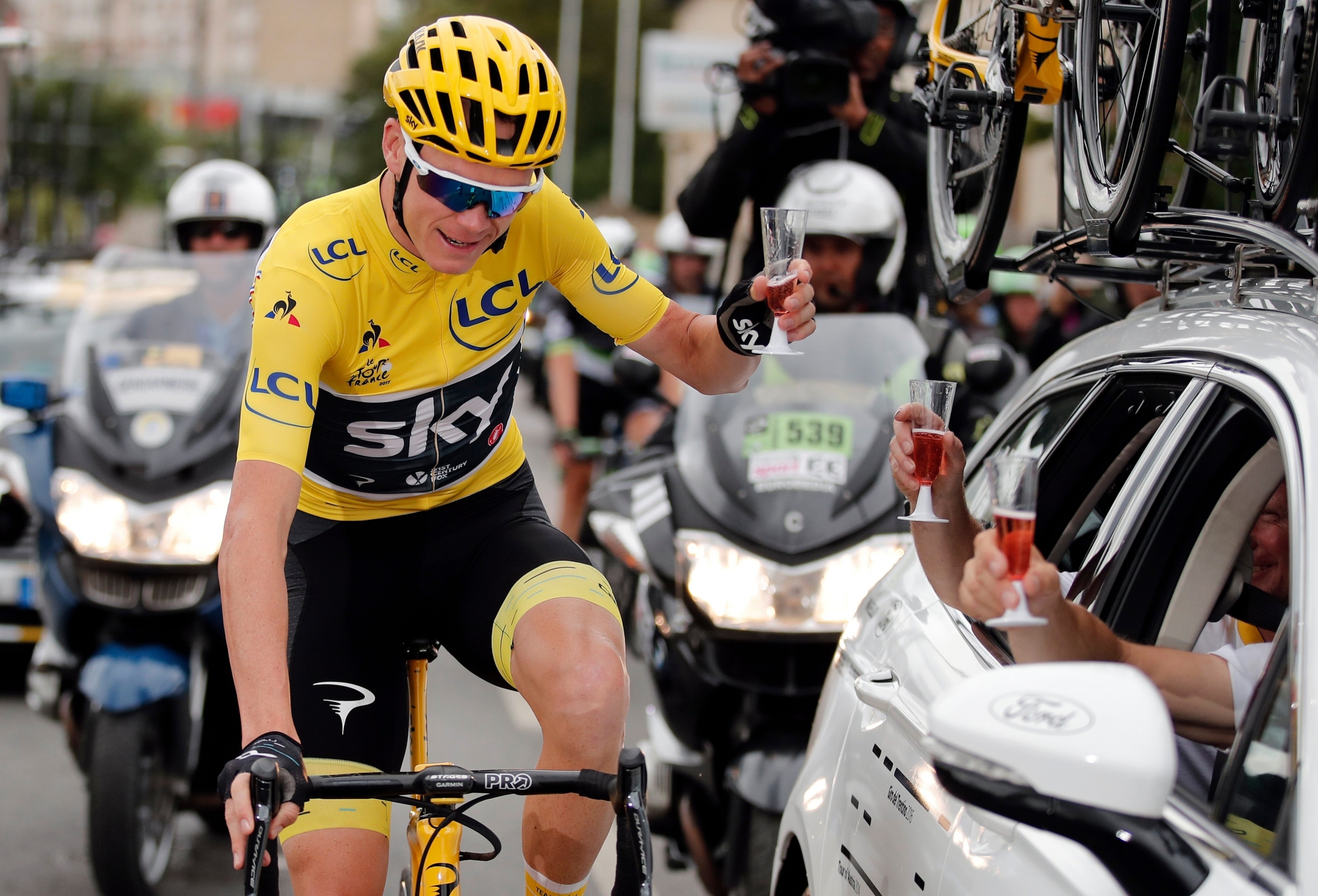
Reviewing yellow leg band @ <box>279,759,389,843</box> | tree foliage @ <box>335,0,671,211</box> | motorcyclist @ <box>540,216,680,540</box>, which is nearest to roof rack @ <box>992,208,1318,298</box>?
yellow leg band @ <box>279,759,389,843</box>

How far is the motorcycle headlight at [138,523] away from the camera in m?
5.05

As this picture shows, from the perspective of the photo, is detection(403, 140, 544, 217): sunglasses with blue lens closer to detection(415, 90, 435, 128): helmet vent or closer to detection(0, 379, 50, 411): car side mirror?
detection(415, 90, 435, 128): helmet vent

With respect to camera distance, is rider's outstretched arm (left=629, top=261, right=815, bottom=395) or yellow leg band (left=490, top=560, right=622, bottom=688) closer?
yellow leg band (left=490, top=560, right=622, bottom=688)

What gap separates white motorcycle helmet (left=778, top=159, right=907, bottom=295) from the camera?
5539 millimetres

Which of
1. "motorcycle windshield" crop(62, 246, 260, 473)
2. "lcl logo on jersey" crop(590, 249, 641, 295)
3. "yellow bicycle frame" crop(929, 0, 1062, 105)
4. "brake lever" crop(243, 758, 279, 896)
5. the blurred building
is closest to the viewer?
"brake lever" crop(243, 758, 279, 896)

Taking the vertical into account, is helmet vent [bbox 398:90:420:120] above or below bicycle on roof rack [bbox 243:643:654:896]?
above

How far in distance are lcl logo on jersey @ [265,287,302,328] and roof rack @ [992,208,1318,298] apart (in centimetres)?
154

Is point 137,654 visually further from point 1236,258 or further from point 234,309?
point 1236,258

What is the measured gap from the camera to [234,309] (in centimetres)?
Result: 584

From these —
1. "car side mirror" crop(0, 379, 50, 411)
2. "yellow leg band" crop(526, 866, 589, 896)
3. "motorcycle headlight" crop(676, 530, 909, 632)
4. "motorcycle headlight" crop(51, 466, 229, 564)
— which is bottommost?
"motorcycle headlight" crop(51, 466, 229, 564)

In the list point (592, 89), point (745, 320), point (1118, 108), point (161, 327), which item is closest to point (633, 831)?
point (745, 320)

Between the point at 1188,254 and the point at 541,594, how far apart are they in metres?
1.40

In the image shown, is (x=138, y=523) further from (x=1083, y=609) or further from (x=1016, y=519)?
(x=1016, y=519)

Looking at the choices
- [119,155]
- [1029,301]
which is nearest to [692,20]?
[119,155]
